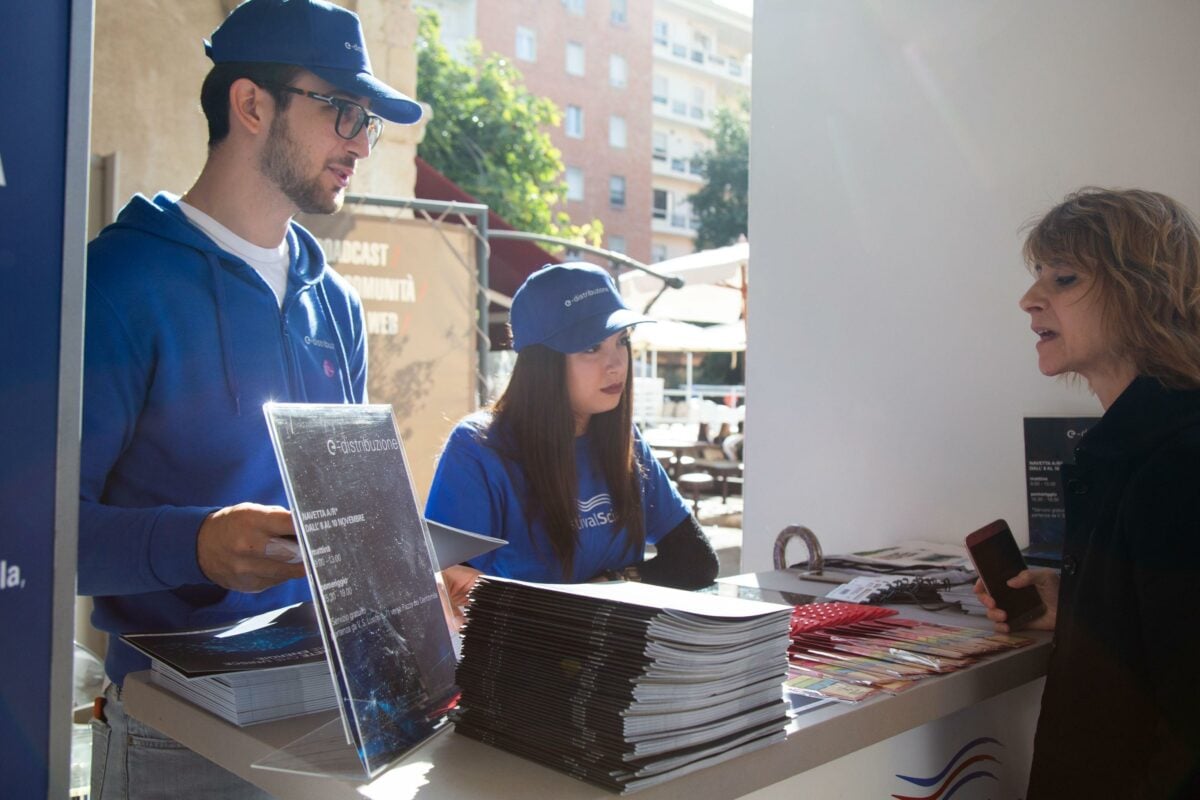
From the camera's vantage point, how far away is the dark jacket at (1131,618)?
1.59 metres

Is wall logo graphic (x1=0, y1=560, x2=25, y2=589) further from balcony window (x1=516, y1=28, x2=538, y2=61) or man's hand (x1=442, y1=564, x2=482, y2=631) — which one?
balcony window (x1=516, y1=28, x2=538, y2=61)

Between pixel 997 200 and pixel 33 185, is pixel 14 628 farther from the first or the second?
pixel 997 200

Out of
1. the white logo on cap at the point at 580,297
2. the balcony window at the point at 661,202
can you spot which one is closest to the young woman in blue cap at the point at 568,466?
the white logo on cap at the point at 580,297

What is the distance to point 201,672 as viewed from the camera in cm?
130

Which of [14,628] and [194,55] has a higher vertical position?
[194,55]

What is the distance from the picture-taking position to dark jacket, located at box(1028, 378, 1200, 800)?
1.59 m

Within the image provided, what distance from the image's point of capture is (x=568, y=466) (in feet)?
8.05

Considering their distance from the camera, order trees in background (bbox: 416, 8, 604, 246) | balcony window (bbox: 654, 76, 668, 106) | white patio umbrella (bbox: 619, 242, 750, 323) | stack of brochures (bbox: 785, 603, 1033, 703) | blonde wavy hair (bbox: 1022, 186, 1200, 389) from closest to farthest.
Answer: stack of brochures (bbox: 785, 603, 1033, 703) → blonde wavy hair (bbox: 1022, 186, 1200, 389) → white patio umbrella (bbox: 619, 242, 750, 323) → trees in background (bbox: 416, 8, 604, 246) → balcony window (bbox: 654, 76, 668, 106)

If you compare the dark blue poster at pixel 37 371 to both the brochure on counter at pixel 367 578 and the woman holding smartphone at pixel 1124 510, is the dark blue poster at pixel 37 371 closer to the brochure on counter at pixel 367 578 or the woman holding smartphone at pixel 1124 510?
the brochure on counter at pixel 367 578

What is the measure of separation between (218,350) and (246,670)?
609mm

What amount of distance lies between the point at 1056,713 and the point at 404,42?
5.56 meters

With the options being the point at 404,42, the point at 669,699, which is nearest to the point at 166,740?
the point at 669,699

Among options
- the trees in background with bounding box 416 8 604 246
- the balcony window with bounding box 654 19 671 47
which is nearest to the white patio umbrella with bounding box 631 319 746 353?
the trees in background with bounding box 416 8 604 246

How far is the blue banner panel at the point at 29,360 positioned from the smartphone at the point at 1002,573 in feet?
5.65
